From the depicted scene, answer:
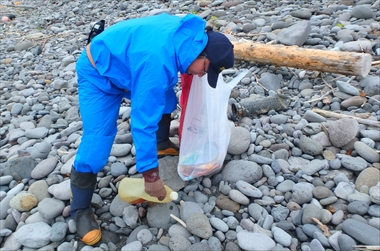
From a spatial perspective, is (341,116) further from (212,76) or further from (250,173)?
(212,76)

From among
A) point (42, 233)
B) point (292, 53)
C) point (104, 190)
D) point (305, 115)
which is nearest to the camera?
point (42, 233)

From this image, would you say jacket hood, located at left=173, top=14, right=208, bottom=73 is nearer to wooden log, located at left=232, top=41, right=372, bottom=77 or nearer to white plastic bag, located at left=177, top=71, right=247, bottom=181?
white plastic bag, located at left=177, top=71, right=247, bottom=181

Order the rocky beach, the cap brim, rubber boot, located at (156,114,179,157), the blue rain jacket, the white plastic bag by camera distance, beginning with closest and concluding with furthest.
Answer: the blue rain jacket, the cap brim, the rocky beach, the white plastic bag, rubber boot, located at (156,114,179,157)

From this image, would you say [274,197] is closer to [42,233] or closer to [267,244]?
[267,244]

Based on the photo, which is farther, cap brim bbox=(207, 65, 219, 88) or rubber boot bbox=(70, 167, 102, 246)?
rubber boot bbox=(70, 167, 102, 246)

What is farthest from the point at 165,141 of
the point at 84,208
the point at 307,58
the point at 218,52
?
the point at 307,58

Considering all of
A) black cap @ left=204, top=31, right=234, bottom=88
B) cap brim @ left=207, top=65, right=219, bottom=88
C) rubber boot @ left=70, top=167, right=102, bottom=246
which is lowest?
rubber boot @ left=70, top=167, right=102, bottom=246

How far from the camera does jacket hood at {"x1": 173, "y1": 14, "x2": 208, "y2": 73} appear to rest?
228 centimetres

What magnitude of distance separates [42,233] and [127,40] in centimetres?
152

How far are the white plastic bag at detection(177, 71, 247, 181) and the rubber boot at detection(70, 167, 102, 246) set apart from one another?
2.44ft

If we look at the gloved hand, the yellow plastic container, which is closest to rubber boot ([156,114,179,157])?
the yellow plastic container

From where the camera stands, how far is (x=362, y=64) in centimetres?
391

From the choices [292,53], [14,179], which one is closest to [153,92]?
[14,179]

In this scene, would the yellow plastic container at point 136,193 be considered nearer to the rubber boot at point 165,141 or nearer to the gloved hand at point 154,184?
the gloved hand at point 154,184
